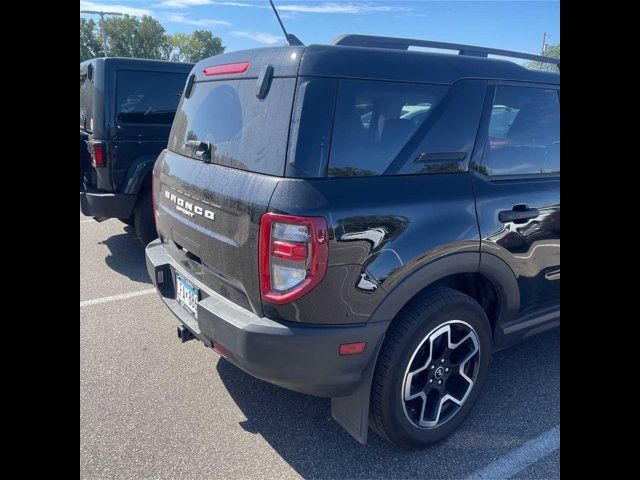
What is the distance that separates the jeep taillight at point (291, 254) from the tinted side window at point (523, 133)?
3.67 feet

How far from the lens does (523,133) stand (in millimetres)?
2844

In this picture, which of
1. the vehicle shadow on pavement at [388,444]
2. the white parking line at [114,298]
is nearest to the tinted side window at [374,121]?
the vehicle shadow on pavement at [388,444]

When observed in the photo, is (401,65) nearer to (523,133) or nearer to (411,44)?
(411,44)

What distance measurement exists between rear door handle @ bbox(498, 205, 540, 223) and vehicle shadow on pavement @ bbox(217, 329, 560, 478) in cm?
115

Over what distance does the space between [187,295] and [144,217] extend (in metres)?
2.86

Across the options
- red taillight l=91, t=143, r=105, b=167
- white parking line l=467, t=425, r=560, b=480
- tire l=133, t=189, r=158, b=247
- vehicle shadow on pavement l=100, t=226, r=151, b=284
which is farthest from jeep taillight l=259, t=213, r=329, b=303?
red taillight l=91, t=143, r=105, b=167

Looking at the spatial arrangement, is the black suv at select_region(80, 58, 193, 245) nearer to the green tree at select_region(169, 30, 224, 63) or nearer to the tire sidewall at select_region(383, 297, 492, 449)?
the tire sidewall at select_region(383, 297, 492, 449)

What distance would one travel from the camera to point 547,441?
254 centimetres

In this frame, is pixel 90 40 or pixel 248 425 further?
pixel 90 40

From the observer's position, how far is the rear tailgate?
2088 mm

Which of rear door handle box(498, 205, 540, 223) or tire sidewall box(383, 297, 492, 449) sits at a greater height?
rear door handle box(498, 205, 540, 223)

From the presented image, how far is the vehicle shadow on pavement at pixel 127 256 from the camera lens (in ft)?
16.3

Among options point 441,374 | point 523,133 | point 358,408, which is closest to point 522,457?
point 441,374

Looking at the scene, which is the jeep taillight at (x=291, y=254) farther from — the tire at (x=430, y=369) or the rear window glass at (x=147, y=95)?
the rear window glass at (x=147, y=95)
